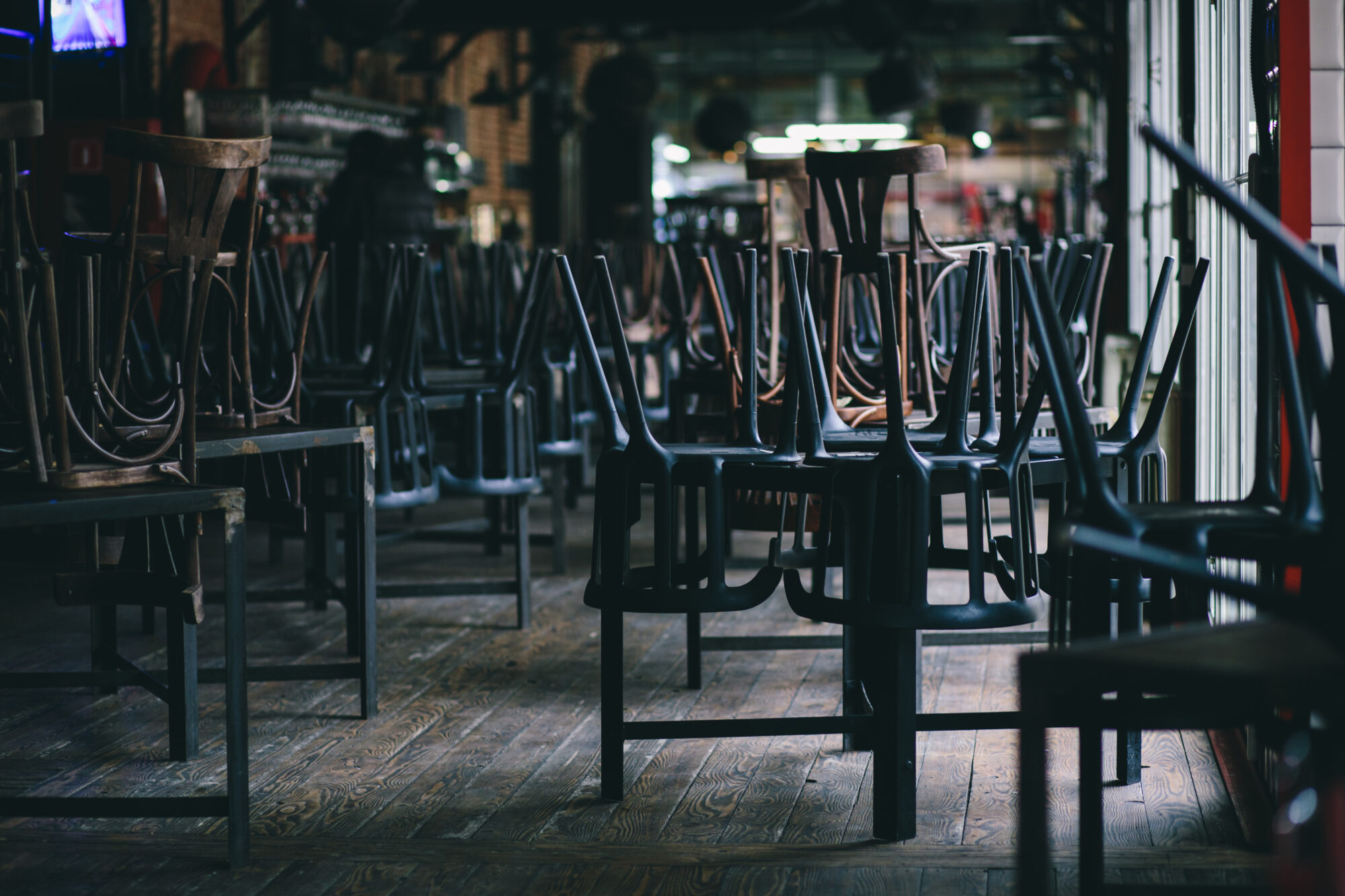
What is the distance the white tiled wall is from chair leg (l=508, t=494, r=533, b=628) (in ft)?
7.11

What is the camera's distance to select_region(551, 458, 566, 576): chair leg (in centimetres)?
465

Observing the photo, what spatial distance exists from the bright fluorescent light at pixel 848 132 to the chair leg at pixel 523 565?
39.0ft

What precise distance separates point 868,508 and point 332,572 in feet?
8.00

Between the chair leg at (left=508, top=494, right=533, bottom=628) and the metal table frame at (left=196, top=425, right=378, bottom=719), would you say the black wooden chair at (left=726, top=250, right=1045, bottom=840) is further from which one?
the chair leg at (left=508, top=494, right=533, bottom=628)

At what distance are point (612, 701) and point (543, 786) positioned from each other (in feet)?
0.85

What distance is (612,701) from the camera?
2480mm

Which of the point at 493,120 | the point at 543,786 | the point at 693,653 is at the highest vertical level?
the point at 493,120

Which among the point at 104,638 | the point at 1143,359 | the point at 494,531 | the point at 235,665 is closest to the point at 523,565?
the point at 494,531

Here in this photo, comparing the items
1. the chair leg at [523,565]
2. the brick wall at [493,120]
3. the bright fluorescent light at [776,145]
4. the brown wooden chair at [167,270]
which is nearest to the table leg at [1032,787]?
the brown wooden chair at [167,270]

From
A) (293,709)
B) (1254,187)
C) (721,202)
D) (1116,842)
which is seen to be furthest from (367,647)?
(721,202)

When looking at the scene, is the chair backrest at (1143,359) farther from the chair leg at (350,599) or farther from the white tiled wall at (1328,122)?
the chair leg at (350,599)

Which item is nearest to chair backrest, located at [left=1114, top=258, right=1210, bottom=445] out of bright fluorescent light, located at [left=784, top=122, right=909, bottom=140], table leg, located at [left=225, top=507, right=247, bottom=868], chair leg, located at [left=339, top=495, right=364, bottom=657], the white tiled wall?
the white tiled wall

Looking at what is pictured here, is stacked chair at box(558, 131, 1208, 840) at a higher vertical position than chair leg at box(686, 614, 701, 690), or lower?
higher

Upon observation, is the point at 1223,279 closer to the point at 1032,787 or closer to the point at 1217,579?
the point at 1217,579
